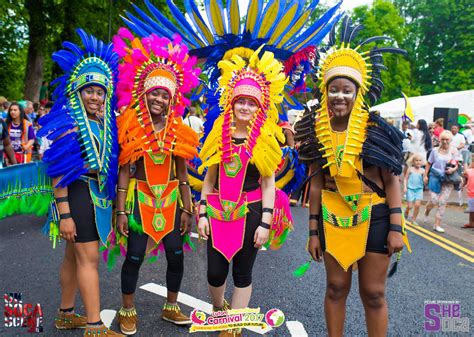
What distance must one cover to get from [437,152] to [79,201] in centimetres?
685

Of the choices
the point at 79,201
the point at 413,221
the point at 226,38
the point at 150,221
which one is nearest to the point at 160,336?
the point at 150,221

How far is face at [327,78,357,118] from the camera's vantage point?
2770 mm

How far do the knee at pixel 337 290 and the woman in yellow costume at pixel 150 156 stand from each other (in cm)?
124

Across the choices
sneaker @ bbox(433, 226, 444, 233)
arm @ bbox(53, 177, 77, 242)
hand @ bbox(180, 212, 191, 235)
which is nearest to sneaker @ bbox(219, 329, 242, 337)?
hand @ bbox(180, 212, 191, 235)

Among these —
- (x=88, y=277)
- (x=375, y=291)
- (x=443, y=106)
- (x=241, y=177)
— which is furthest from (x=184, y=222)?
(x=443, y=106)

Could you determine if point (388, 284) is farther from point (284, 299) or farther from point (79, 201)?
point (79, 201)

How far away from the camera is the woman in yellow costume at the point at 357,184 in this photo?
9.11 ft

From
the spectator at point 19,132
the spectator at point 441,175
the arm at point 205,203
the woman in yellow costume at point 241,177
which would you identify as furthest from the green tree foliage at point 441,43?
the arm at point 205,203

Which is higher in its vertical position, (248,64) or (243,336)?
(248,64)

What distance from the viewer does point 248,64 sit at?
3.37 meters

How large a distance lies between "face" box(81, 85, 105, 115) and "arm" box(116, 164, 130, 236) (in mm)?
502

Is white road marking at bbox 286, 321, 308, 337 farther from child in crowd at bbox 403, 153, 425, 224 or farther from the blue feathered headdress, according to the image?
child in crowd at bbox 403, 153, 425, 224

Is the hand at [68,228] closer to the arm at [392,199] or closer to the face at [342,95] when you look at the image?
the face at [342,95]

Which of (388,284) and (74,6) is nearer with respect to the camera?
A: (388,284)
